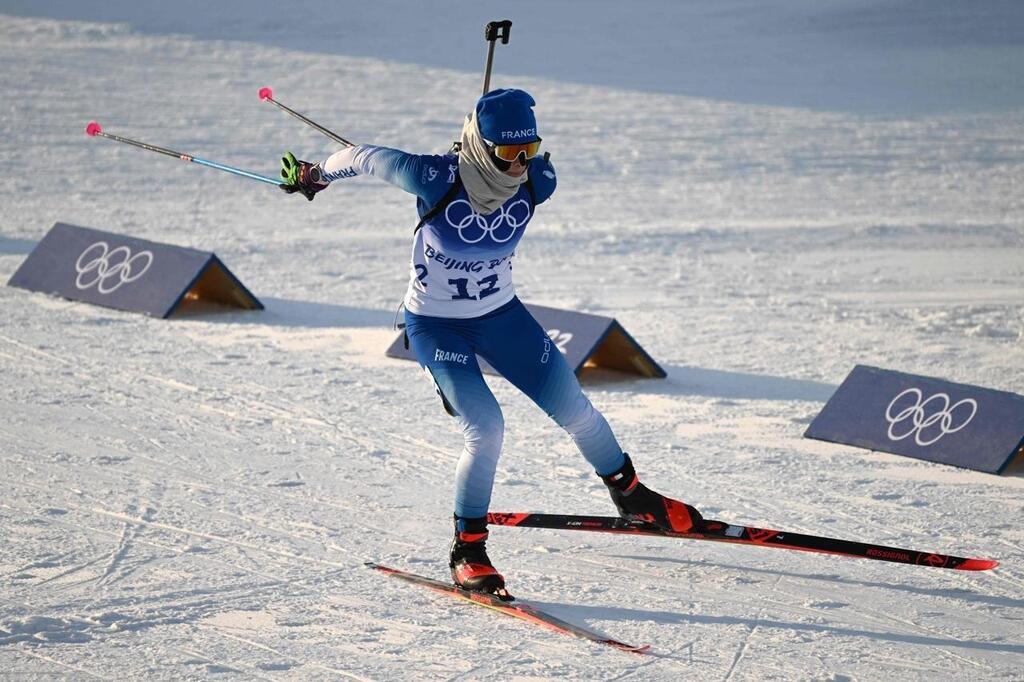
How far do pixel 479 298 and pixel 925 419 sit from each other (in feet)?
8.87

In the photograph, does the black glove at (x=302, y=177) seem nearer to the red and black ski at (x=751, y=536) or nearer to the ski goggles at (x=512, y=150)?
the ski goggles at (x=512, y=150)

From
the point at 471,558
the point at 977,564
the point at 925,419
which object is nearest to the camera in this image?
the point at 471,558

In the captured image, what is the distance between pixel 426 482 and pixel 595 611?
1557 mm

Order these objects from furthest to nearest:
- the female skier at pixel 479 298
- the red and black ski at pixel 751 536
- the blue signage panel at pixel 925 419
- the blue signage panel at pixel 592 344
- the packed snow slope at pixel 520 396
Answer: the blue signage panel at pixel 592 344 < the blue signage panel at pixel 925 419 < the red and black ski at pixel 751 536 < the female skier at pixel 479 298 < the packed snow slope at pixel 520 396

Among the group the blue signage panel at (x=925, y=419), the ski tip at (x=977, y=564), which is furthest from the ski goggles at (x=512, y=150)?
the blue signage panel at (x=925, y=419)

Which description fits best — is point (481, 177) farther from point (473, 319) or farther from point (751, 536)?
point (751, 536)

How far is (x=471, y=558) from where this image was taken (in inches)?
202

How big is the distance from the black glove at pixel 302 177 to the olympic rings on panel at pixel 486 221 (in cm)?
60

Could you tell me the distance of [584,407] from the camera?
17.4 ft

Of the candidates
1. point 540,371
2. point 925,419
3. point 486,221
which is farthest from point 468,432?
point 925,419

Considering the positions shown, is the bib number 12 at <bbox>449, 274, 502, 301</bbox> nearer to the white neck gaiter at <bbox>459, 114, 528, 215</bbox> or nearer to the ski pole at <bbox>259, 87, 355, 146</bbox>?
the white neck gaiter at <bbox>459, 114, 528, 215</bbox>

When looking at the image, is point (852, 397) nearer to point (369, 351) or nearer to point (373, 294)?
point (369, 351)

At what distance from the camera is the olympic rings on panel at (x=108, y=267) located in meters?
9.29

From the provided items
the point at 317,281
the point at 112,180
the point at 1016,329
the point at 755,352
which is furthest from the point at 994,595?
the point at 112,180
